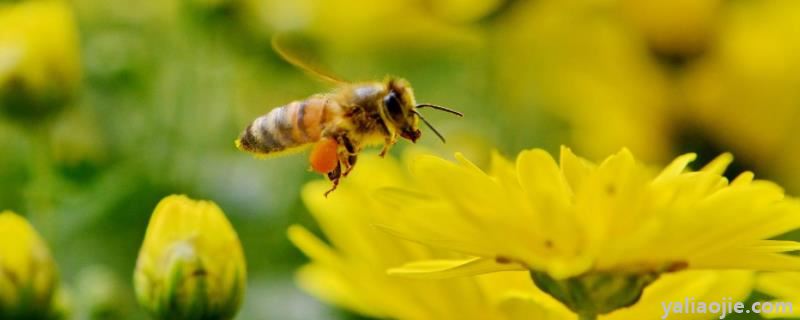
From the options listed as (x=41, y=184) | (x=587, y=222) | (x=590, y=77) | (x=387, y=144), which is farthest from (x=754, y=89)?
(x=587, y=222)

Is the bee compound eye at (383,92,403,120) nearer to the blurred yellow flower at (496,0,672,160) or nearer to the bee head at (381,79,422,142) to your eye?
the bee head at (381,79,422,142)

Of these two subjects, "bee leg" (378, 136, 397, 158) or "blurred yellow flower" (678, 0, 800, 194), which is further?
"blurred yellow flower" (678, 0, 800, 194)

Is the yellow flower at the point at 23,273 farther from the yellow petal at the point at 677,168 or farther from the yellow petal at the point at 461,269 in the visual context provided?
the yellow petal at the point at 677,168

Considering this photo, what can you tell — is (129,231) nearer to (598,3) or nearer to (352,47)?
(352,47)

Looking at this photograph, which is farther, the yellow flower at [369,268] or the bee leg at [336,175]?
the bee leg at [336,175]

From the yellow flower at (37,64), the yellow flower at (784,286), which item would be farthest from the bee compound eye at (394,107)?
the yellow flower at (37,64)

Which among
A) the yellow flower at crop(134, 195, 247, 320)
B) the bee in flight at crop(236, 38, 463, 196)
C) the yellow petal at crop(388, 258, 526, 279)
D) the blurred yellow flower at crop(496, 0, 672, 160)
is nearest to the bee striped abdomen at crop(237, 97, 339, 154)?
the bee in flight at crop(236, 38, 463, 196)
